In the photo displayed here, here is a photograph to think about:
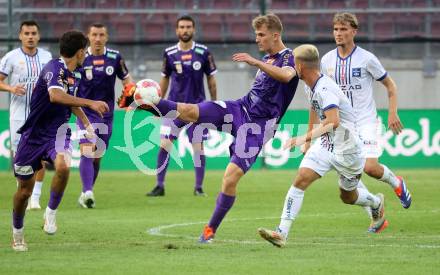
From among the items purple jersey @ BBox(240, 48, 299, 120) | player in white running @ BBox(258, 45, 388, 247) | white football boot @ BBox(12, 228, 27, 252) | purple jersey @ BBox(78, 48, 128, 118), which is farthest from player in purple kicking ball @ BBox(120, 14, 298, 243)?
purple jersey @ BBox(78, 48, 128, 118)

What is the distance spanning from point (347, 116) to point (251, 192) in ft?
23.3

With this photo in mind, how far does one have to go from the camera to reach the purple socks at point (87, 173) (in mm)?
13727

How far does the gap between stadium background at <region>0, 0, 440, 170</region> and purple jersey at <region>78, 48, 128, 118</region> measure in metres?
5.92

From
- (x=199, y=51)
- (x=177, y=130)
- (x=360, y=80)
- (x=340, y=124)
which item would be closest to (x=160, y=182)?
(x=177, y=130)

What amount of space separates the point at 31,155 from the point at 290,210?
8.13 feet

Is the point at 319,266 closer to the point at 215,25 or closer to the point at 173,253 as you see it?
the point at 173,253

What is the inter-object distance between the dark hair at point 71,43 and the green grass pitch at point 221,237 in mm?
1844

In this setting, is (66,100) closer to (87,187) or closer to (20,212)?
(20,212)

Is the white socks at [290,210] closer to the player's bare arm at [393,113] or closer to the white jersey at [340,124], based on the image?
the white jersey at [340,124]

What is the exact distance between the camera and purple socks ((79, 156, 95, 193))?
45.0ft

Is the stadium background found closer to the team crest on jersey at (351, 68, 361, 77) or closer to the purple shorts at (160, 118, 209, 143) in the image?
the purple shorts at (160, 118, 209, 143)

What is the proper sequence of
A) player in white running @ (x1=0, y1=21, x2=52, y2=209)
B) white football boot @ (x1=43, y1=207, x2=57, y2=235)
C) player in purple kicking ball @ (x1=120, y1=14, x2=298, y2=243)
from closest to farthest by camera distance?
1. player in purple kicking ball @ (x1=120, y1=14, x2=298, y2=243)
2. white football boot @ (x1=43, y1=207, x2=57, y2=235)
3. player in white running @ (x1=0, y1=21, x2=52, y2=209)

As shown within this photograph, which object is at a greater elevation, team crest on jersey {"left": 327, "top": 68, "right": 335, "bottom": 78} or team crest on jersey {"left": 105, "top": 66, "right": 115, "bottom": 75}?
team crest on jersey {"left": 327, "top": 68, "right": 335, "bottom": 78}

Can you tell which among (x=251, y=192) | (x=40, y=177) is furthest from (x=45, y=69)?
(x=251, y=192)
